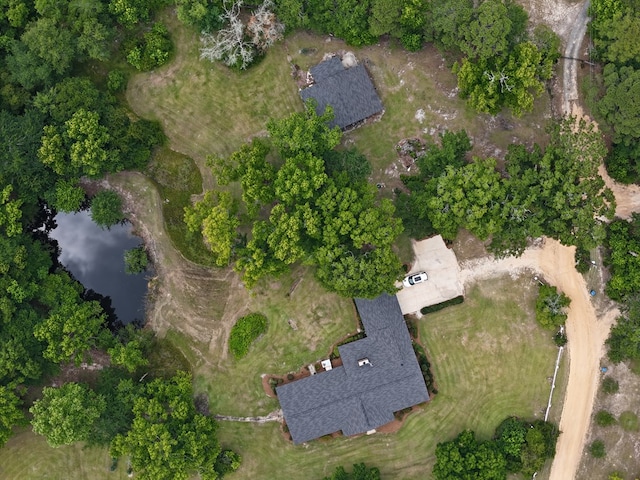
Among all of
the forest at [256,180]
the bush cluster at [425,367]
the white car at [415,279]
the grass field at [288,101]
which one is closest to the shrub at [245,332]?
the forest at [256,180]

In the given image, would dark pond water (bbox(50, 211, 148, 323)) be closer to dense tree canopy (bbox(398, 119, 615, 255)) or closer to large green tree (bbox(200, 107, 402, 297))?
large green tree (bbox(200, 107, 402, 297))

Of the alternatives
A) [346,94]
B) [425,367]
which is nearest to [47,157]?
[346,94]

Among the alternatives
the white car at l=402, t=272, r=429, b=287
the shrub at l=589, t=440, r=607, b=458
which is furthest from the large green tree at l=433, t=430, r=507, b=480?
the white car at l=402, t=272, r=429, b=287

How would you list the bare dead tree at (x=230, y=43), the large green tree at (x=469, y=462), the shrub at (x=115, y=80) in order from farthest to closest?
the shrub at (x=115, y=80), the bare dead tree at (x=230, y=43), the large green tree at (x=469, y=462)

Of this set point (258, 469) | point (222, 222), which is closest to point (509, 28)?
point (222, 222)

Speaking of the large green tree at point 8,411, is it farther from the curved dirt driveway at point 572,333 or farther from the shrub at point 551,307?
the shrub at point 551,307

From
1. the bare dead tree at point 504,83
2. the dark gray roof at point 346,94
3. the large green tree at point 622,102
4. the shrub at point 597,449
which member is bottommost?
the shrub at point 597,449
